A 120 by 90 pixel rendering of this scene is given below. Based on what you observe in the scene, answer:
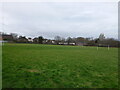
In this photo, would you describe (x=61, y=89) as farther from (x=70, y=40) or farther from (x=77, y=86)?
(x=70, y=40)

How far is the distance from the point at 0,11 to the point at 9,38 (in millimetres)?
63562

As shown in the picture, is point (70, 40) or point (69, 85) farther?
point (70, 40)

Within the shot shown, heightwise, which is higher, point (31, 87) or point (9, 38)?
point (9, 38)

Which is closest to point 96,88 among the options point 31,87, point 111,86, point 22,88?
point 111,86

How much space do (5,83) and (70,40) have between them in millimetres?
72477

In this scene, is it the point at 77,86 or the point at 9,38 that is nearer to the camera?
the point at 77,86

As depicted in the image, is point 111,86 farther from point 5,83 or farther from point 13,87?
point 5,83

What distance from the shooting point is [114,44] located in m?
47.0

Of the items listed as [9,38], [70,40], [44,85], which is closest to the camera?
[44,85]

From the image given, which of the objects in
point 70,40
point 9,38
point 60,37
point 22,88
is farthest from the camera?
point 60,37

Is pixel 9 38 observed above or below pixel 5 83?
above

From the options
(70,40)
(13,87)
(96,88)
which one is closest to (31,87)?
(13,87)

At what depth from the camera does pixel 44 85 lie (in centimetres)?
260

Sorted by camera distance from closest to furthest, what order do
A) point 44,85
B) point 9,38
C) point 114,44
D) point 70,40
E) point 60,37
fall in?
1. point 44,85
2. point 114,44
3. point 9,38
4. point 70,40
5. point 60,37
